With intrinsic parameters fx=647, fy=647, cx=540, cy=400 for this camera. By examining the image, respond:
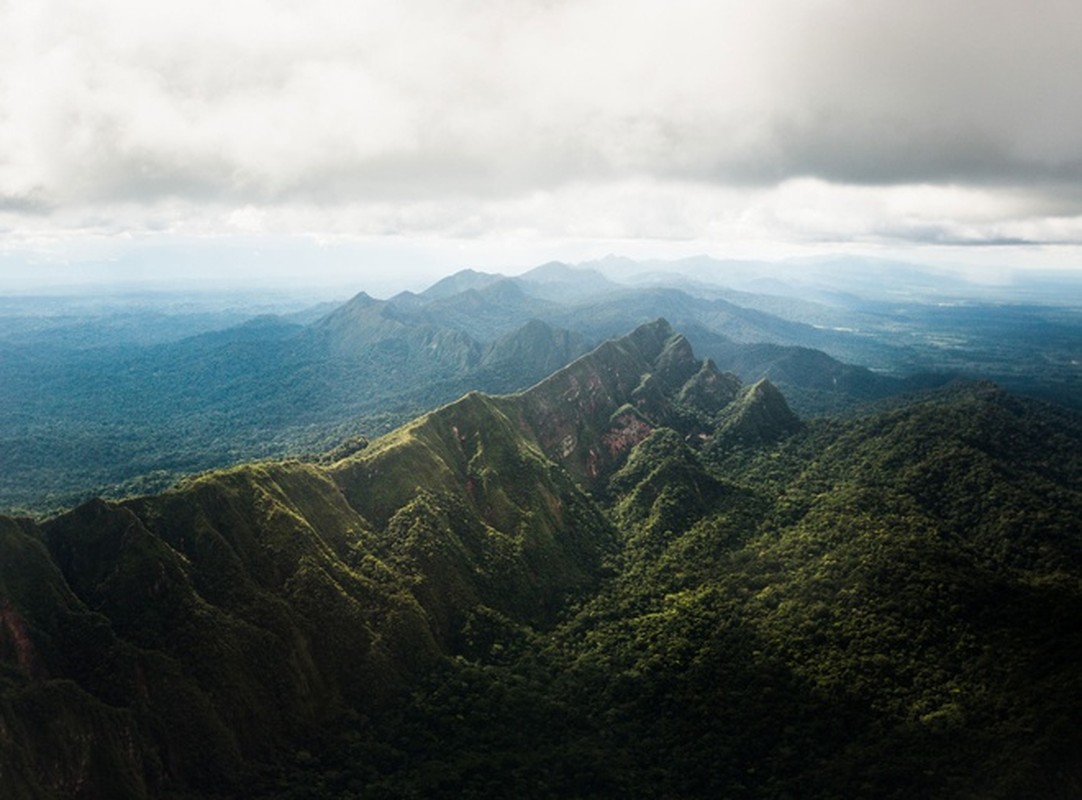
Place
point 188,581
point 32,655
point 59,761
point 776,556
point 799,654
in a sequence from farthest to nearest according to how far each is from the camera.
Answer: point 776,556, point 799,654, point 188,581, point 32,655, point 59,761

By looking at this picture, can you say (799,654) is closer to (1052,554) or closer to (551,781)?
(551,781)

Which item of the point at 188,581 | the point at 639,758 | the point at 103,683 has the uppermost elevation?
the point at 188,581

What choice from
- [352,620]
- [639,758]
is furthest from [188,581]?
[639,758]

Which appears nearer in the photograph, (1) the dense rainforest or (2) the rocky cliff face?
(2) the rocky cliff face

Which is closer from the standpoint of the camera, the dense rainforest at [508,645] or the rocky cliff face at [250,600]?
the rocky cliff face at [250,600]

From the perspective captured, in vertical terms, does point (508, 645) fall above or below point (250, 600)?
below

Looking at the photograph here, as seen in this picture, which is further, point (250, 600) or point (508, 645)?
point (508, 645)

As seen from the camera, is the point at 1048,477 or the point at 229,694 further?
the point at 1048,477

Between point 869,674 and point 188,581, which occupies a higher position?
point 188,581
